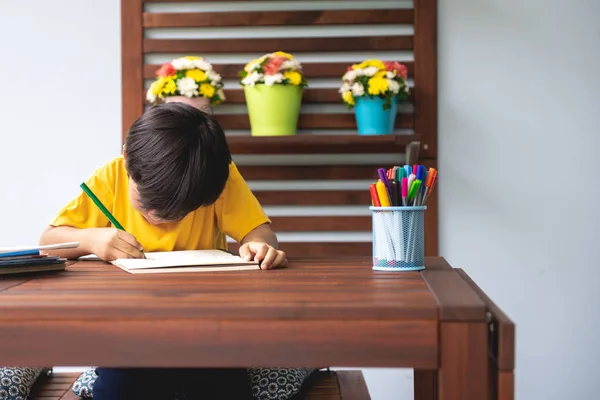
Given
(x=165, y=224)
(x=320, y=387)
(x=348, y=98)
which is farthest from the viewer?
(x=348, y=98)

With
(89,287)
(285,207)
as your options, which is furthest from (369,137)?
(89,287)

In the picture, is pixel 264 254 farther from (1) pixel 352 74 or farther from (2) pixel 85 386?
(1) pixel 352 74

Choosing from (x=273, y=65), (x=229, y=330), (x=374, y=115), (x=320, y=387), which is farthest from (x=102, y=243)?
(x=374, y=115)

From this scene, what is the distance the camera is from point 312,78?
9.80 feet

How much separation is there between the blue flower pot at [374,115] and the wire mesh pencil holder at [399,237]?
126cm

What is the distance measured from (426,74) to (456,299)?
75.9 inches

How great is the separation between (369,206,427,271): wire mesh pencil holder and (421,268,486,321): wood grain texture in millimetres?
117

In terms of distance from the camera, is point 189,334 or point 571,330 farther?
point 571,330

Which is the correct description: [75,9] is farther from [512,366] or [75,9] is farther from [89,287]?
[512,366]

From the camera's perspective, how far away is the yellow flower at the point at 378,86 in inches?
107

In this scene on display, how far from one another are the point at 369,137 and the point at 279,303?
168 cm

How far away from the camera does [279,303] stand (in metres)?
1.11

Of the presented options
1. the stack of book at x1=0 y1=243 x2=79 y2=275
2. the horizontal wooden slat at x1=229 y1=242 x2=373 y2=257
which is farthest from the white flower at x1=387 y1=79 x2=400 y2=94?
the stack of book at x1=0 y1=243 x2=79 y2=275

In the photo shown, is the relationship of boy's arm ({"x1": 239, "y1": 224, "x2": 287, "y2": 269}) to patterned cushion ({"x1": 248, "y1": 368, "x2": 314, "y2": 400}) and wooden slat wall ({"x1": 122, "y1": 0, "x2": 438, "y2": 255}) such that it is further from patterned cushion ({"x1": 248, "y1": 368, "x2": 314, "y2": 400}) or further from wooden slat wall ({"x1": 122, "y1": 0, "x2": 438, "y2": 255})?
wooden slat wall ({"x1": 122, "y1": 0, "x2": 438, "y2": 255})
